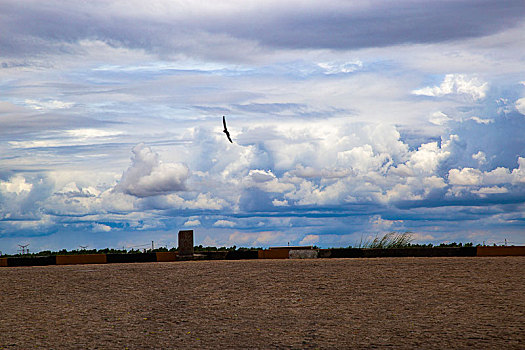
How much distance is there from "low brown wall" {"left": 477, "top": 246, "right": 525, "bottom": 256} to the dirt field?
312 centimetres

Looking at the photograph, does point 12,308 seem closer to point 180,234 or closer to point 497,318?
point 497,318

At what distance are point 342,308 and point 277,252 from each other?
11629mm

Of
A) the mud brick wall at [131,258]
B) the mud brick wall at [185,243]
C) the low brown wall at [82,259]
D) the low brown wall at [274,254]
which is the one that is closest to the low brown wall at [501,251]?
the low brown wall at [274,254]

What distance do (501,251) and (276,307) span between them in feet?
39.1

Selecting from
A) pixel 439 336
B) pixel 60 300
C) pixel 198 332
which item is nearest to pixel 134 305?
pixel 60 300

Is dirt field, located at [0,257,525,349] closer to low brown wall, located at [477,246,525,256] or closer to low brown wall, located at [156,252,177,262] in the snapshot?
low brown wall, located at [477,246,525,256]

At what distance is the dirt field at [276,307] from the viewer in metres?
8.47

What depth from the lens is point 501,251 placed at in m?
20.1

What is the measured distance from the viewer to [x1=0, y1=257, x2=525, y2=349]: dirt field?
333 inches

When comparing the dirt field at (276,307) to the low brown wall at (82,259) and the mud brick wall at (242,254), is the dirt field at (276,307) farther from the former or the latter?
the low brown wall at (82,259)

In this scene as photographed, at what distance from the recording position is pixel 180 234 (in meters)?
22.7

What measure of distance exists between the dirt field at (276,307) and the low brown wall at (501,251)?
3.12m

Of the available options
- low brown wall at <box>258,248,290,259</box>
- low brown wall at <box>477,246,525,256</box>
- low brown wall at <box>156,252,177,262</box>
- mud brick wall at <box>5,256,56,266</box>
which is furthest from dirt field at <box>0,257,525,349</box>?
mud brick wall at <box>5,256,56,266</box>

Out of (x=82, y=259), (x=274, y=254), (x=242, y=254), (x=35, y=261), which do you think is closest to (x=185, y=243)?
(x=242, y=254)
